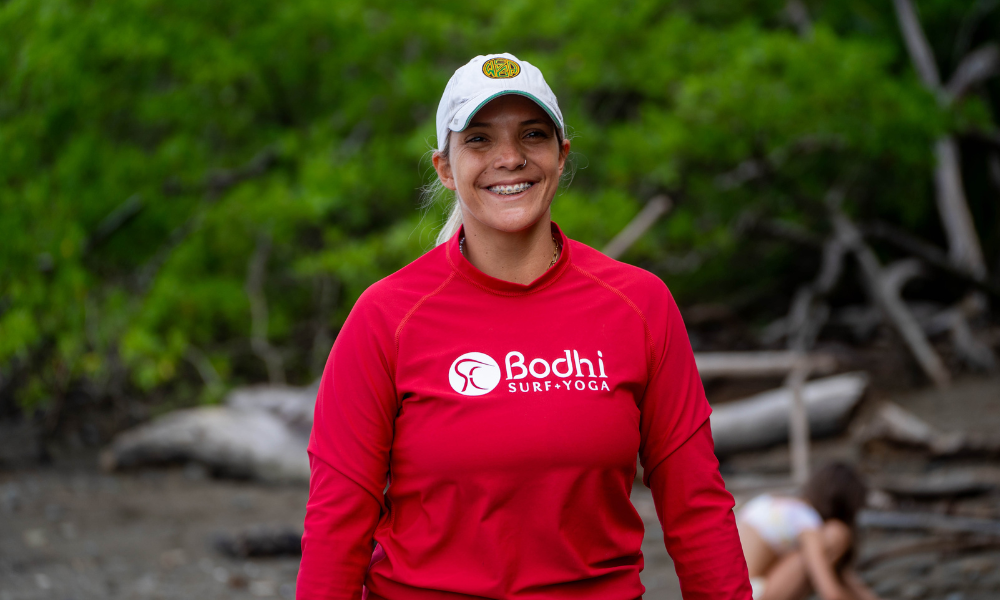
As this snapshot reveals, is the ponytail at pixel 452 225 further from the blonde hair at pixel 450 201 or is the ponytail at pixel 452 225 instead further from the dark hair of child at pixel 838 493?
the dark hair of child at pixel 838 493

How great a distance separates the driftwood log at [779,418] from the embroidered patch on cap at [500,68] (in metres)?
8.03

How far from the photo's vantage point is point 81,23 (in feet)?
26.5

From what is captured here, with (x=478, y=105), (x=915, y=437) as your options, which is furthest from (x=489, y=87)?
(x=915, y=437)

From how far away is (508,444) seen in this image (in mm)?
1461

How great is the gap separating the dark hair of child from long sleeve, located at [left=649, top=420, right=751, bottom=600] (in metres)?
3.25

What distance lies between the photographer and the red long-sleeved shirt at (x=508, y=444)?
4.80 ft

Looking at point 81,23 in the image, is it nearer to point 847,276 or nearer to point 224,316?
point 224,316

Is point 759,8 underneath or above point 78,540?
above

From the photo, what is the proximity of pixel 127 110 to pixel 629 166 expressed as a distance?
5108 millimetres

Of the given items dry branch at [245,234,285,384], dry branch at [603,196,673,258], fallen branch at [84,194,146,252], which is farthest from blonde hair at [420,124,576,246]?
dry branch at [245,234,285,384]

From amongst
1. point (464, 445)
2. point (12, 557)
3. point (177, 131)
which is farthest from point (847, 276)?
point (464, 445)

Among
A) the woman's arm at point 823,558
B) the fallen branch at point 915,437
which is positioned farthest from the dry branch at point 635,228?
the woman's arm at point 823,558

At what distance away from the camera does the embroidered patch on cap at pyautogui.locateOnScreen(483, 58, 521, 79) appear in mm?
1570

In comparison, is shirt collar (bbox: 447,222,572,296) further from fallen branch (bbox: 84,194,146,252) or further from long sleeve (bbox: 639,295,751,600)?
fallen branch (bbox: 84,194,146,252)
